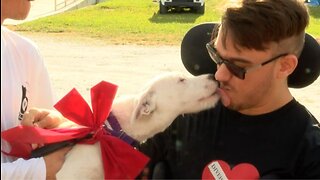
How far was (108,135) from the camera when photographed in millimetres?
2836

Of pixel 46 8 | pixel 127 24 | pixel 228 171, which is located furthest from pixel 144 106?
pixel 46 8

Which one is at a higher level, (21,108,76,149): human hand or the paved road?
(21,108,76,149): human hand

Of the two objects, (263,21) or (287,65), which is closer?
(263,21)

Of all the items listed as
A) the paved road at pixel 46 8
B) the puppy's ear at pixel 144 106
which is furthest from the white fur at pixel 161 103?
the paved road at pixel 46 8

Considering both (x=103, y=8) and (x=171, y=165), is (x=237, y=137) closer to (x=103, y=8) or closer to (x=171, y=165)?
(x=171, y=165)

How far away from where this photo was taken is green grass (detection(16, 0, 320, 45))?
17.6 m

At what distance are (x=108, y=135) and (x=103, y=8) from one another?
25.8 meters

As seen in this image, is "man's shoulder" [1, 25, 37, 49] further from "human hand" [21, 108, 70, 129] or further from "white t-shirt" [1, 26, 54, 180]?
"human hand" [21, 108, 70, 129]

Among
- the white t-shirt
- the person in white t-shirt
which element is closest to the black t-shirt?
the person in white t-shirt

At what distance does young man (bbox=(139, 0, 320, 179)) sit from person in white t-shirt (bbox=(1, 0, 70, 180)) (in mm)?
743

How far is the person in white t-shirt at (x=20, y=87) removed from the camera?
2.40 m

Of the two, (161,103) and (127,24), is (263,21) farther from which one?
(127,24)

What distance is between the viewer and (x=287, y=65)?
2.89 m

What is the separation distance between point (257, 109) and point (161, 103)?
2.10 feet
